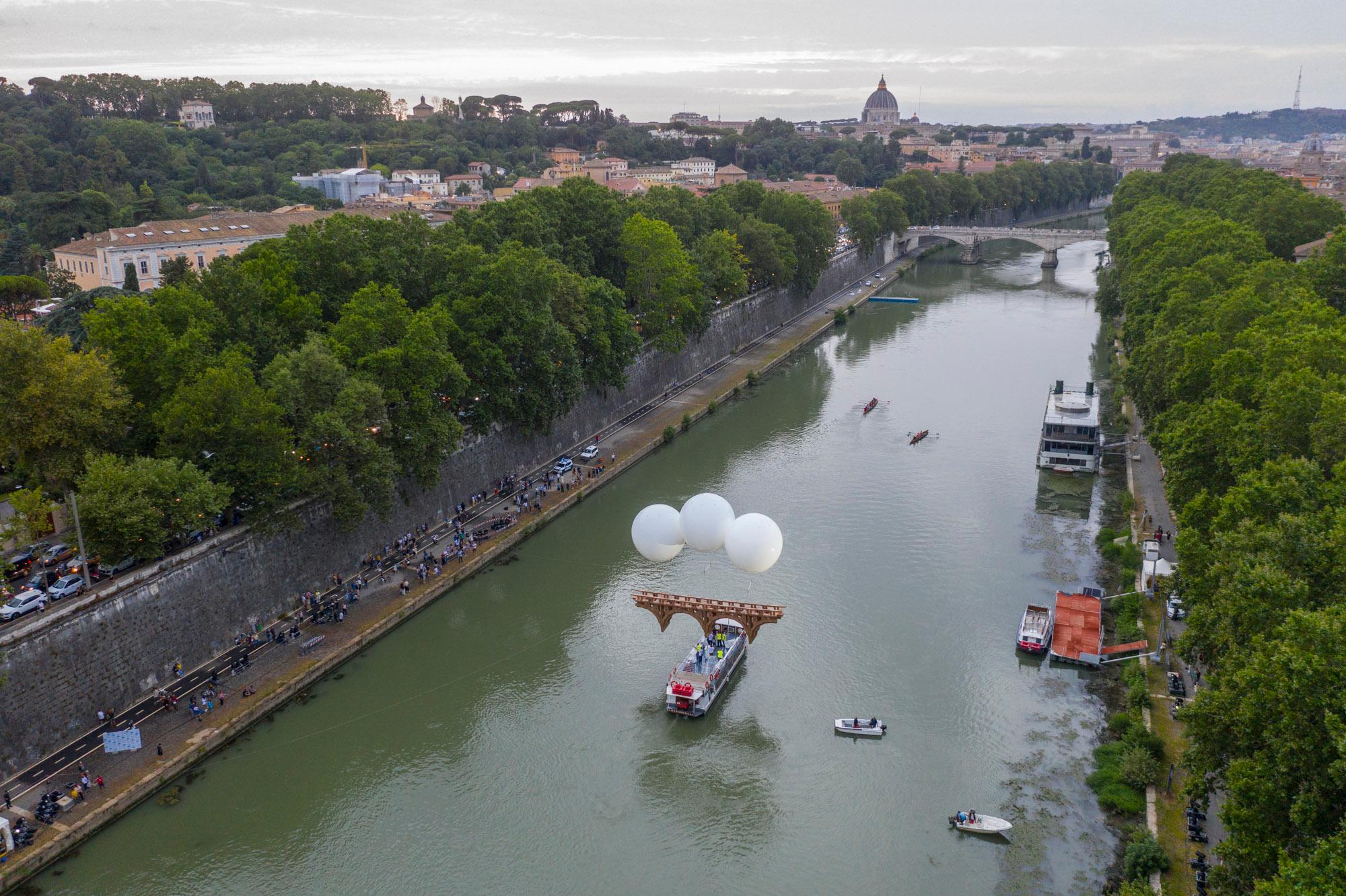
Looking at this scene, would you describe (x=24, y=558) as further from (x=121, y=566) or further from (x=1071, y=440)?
(x=1071, y=440)

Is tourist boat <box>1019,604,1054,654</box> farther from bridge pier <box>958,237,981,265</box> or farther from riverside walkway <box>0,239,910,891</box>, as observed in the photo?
bridge pier <box>958,237,981,265</box>

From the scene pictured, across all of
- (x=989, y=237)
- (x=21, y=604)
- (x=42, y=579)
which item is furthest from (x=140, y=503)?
(x=989, y=237)

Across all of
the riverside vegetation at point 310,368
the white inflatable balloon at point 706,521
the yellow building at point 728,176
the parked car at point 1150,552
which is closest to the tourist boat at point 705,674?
the white inflatable balloon at point 706,521

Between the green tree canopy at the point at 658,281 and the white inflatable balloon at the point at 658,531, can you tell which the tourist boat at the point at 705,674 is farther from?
the green tree canopy at the point at 658,281

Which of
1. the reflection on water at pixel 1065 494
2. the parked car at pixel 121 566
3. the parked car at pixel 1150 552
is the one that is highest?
the parked car at pixel 121 566

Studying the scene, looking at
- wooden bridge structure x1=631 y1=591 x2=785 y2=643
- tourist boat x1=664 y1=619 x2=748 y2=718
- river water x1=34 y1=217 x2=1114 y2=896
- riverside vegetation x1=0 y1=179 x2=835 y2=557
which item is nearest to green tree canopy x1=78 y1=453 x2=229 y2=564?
riverside vegetation x1=0 y1=179 x2=835 y2=557

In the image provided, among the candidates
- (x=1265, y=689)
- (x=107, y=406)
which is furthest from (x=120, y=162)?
(x=1265, y=689)

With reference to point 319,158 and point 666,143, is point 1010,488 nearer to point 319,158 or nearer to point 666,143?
point 319,158
